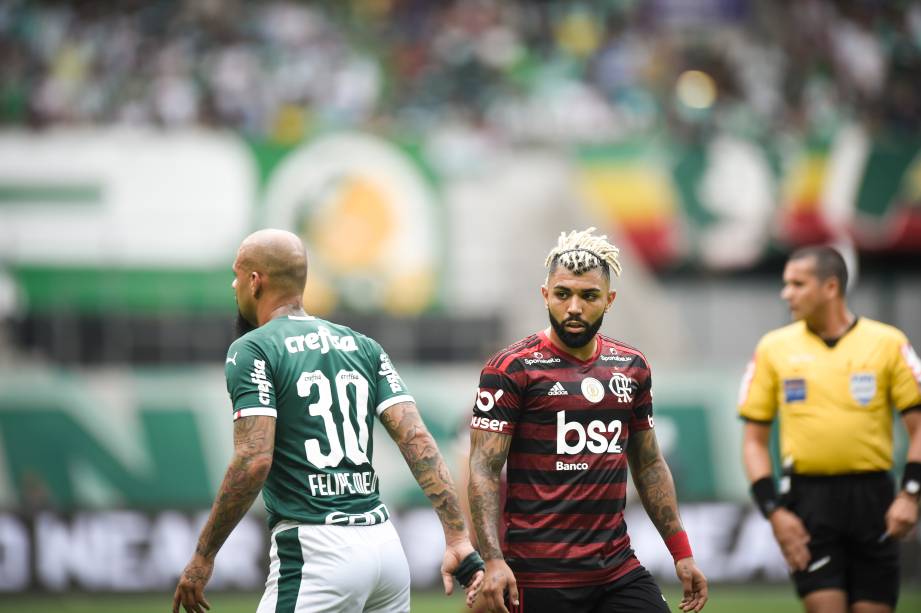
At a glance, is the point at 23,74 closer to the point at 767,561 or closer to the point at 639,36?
the point at 639,36

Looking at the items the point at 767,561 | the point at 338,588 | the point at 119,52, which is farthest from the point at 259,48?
the point at 338,588

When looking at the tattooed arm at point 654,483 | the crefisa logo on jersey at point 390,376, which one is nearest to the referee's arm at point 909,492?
the tattooed arm at point 654,483

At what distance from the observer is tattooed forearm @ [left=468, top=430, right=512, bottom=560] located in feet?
17.5

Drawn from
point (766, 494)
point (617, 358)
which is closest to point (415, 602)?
point (766, 494)

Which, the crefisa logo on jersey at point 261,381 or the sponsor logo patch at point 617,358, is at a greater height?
the sponsor logo patch at point 617,358

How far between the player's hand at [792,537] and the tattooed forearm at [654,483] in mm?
→ 1490

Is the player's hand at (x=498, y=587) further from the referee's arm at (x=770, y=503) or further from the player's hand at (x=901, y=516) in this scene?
the player's hand at (x=901, y=516)

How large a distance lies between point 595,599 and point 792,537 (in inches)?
79.0

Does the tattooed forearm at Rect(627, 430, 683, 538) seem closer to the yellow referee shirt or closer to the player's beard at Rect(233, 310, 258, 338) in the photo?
the yellow referee shirt

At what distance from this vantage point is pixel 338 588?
5.07m

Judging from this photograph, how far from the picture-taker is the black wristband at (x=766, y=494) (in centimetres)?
713

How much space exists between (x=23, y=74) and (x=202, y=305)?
547 centimetres

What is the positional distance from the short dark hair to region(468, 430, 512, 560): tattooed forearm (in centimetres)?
260

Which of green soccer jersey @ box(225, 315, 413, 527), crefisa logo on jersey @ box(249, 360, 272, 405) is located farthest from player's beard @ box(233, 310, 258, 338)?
crefisa logo on jersey @ box(249, 360, 272, 405)
